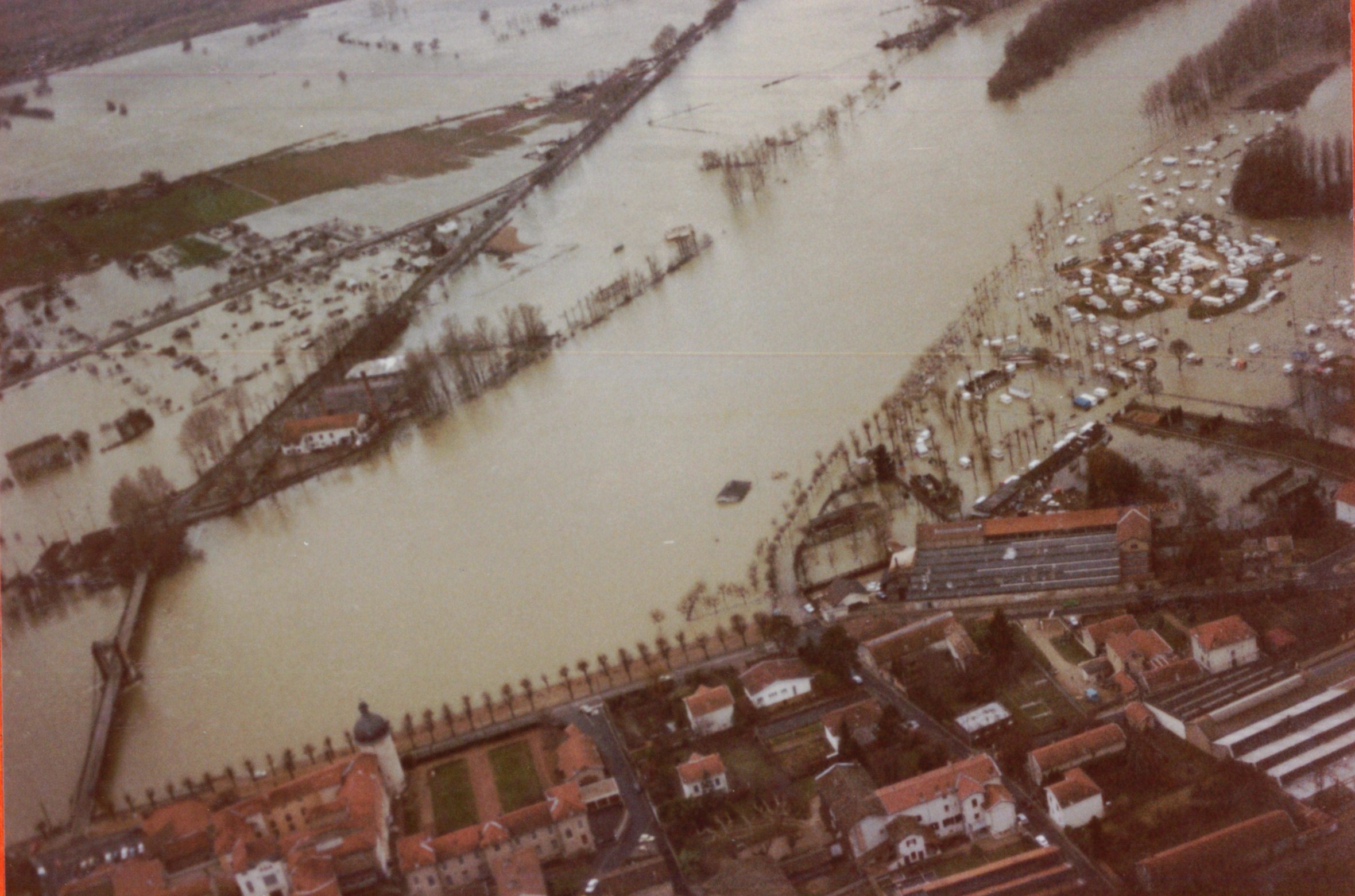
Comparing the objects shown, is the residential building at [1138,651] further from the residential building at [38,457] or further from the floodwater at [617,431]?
the residential building at [38,457]

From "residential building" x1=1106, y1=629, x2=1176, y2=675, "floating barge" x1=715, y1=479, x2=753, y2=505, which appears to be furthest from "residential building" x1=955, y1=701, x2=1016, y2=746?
"floating barge" x1=715, y1=479, x2=753, y2=505

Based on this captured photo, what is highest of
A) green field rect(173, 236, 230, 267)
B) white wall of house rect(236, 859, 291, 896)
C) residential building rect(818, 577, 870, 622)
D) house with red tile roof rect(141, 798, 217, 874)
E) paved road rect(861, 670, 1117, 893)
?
green field rect(173, 236, 230, 267)

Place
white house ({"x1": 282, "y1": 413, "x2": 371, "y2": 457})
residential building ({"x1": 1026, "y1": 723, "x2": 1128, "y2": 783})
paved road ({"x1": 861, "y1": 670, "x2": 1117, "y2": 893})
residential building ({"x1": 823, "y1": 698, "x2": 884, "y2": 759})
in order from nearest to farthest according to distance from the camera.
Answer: paved road ({"x1": 861, "y1": 670, "x2": 1117, "y2": 893}), residential building ({"x1": 1026, "y1": 723, "x2": 1128, "y2": 783}), residential building ({"x1": 823, "y1": 698, "x2": 884, "y2": 759}), white house ({"x1": 282, "y1": 413, "x2": 371, "y2": 457})

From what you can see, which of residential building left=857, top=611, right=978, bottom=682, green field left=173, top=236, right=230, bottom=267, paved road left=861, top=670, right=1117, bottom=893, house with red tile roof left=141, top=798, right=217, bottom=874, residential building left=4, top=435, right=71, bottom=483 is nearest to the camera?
A: paved road left=861, top=670, right=1117, bottom=893

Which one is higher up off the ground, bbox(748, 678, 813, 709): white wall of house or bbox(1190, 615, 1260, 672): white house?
bbox(748, 678, 813, 709): white wall of house

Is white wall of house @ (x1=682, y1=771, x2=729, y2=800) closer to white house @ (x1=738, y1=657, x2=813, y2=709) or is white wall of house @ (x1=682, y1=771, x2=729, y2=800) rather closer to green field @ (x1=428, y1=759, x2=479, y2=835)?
white house @ (x1=738, y1=657, x2=813, y2=709)

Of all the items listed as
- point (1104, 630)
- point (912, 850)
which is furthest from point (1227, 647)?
point (912, 850)

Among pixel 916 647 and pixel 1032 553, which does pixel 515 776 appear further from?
pixel 1032 553

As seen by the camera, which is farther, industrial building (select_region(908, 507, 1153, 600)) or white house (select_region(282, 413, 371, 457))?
white house (select_region(282, 413, 371, 457))
